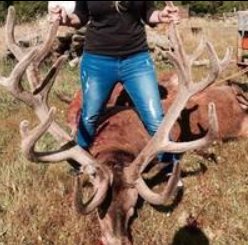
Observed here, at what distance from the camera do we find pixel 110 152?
6000 mm

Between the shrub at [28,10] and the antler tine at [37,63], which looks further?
the shrub at [28,10]

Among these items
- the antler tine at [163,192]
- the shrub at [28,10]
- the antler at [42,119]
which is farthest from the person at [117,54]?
the shrub at [28,10]

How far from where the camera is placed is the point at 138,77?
617 centimetres

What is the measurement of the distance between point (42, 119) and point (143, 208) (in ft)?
3.97

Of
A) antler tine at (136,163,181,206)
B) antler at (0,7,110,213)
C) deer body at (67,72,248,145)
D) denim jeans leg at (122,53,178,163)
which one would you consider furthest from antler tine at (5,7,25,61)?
antler tine at (136,163,181,206)

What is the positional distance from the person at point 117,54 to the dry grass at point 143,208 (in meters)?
0.52

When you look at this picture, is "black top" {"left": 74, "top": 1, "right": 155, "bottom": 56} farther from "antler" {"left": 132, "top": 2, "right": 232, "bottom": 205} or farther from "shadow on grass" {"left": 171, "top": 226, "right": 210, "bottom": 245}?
"shadow on grass" {"left": 171, "top": 226, "right": 210, "bottom": 245}

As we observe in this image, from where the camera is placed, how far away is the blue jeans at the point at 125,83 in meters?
6.17

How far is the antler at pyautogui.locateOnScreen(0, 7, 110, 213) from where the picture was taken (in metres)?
5.18

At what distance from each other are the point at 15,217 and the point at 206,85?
1993mm

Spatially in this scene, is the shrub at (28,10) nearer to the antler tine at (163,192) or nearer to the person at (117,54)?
the person at (117,54)

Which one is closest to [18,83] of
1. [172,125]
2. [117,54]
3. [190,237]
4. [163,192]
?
[117,54]

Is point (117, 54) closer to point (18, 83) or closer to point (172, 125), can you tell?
point (172, 125)

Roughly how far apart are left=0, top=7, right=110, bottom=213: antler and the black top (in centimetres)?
43
